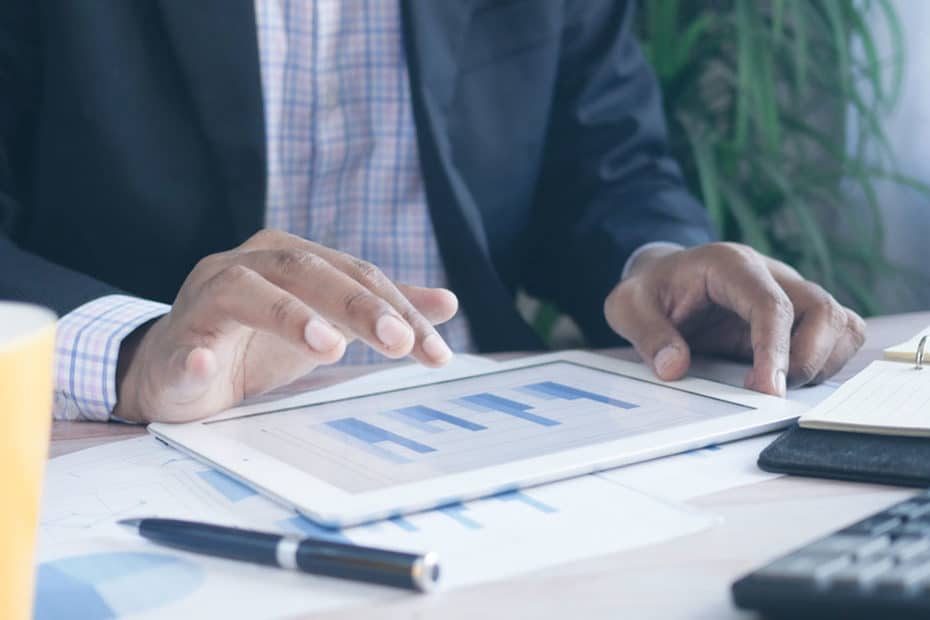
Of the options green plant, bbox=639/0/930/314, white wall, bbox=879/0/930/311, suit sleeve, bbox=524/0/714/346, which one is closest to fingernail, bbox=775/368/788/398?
suit sleeve, bbox=524/0/714/346

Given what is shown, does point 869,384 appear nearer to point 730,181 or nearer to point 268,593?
point 268,593

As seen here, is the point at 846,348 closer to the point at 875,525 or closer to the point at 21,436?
the point at 875,525

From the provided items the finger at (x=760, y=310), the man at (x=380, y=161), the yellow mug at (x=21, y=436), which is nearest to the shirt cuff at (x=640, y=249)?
the man at (x=380, y=161)

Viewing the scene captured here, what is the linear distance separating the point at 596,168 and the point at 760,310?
1.60 ft

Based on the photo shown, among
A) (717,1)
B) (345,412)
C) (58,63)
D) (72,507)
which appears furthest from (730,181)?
(72,507)

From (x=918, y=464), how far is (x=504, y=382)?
29 centimetres

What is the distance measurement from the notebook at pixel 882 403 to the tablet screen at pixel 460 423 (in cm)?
6

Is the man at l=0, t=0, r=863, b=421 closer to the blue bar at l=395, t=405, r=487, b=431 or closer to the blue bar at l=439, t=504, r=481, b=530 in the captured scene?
the blue bar at l=395, t=405, r=487, b=431

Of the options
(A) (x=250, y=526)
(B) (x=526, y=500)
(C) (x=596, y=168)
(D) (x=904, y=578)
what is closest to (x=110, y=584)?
(A) (x=250, y=526)

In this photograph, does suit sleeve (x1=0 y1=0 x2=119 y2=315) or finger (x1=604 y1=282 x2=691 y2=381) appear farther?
suit sleeve (x1=0 y1=0 x2=119 y2=315)

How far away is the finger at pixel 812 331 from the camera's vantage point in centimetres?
73

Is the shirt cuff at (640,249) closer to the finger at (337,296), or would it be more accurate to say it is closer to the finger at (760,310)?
the finger at (760,310)

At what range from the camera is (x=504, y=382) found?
0.74m

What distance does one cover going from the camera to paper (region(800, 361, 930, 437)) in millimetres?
574
